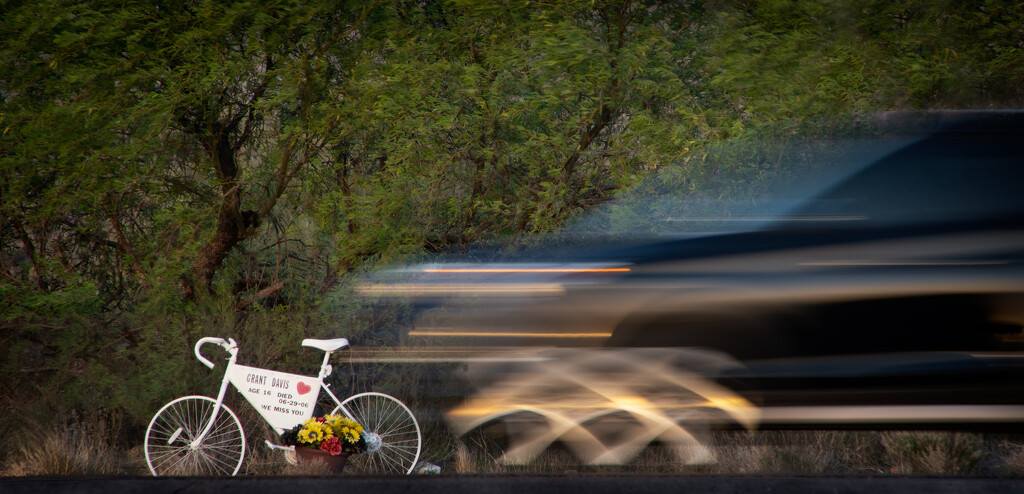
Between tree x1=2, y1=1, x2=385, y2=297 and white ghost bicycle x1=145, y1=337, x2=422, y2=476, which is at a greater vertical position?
tree x1=2, y1=1, x2=385, y2=297

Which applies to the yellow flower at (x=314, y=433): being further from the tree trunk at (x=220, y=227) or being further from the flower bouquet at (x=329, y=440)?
the tree trunk at (x=220, y=227)

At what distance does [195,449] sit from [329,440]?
1225 millimetres

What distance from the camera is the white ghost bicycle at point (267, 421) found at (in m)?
5.62

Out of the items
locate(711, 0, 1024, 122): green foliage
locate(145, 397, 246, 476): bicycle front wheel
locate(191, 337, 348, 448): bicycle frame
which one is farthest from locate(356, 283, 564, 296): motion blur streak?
locate(711, 0, 1024, 122): green foliage

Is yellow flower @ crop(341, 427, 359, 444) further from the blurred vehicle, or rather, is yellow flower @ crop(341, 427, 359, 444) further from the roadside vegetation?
the blurred vehicle

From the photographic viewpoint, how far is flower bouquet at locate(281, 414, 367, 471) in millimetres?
5223

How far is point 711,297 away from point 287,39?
4.67 meters

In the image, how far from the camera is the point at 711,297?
380 cm

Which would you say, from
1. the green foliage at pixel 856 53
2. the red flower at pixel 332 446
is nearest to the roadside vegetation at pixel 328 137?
the green foliage at pixel 856 53

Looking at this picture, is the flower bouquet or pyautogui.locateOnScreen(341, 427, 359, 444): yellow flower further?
pyautogui.locateOnScreen(341, 427, 359, 444): yellow flower

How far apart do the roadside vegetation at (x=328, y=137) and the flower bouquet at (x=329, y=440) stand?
108cm

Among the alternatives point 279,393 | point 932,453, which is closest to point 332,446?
point 279,393

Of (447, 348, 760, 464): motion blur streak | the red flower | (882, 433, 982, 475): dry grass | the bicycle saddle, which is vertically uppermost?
(447, 348, 760, 464): motion blur streak

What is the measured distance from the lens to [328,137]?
7035 millimetres
